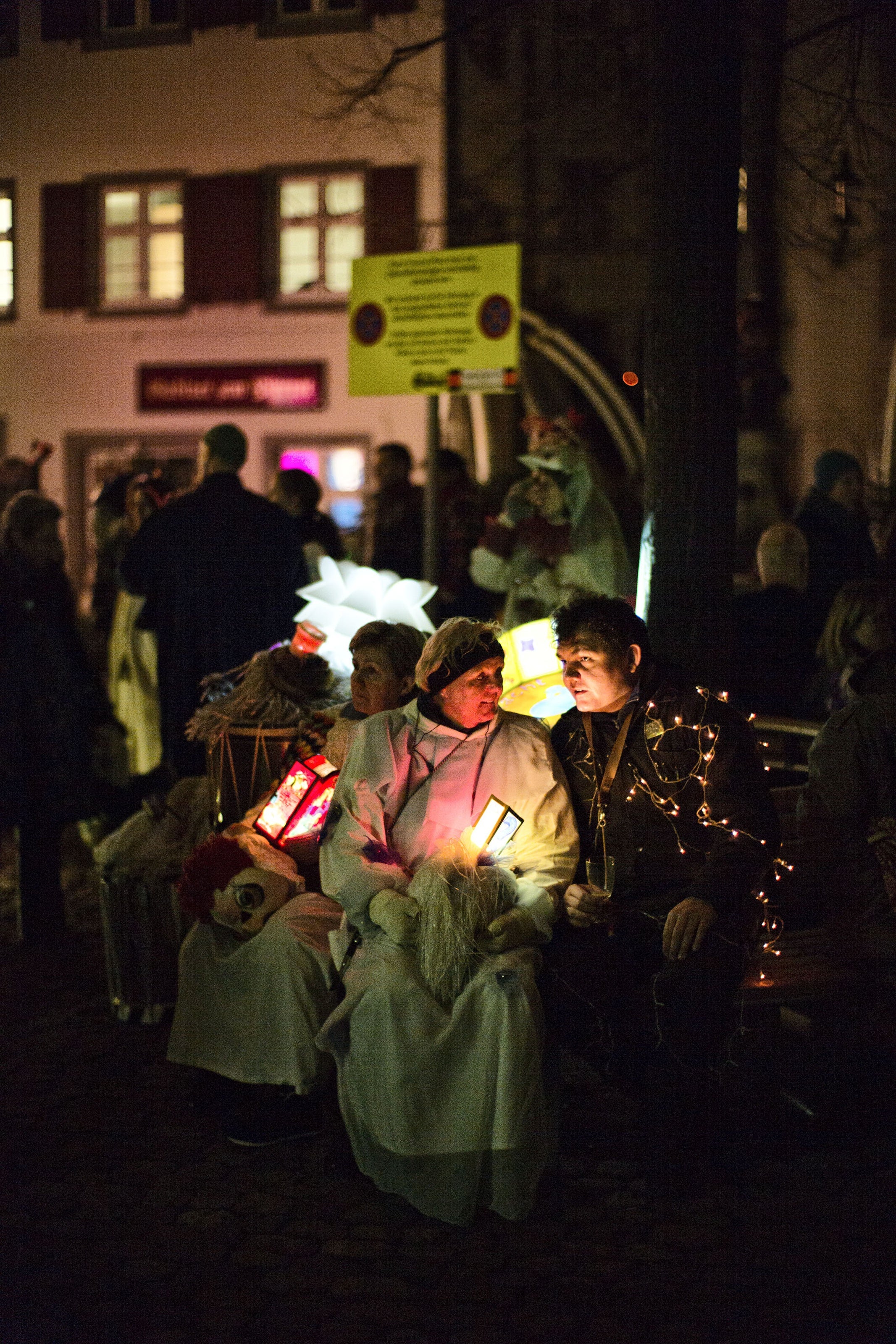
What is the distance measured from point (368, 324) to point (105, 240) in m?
13.1

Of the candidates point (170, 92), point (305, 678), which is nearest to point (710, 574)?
point (305, 678)

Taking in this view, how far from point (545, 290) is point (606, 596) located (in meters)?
12.8

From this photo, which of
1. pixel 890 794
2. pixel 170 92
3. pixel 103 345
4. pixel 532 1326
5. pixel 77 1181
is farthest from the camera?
pixel 103 345

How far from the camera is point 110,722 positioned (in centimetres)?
717

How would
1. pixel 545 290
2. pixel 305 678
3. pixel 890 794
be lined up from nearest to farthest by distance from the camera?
1. pixel 890 794
2. pixel 305 678
3. pixel 545 290

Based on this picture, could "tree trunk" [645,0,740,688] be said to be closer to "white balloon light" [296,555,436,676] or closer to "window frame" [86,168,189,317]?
"white balloon light" [296,555,436,676]

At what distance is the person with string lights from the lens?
432cm

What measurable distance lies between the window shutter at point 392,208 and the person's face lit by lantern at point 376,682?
44.1ft

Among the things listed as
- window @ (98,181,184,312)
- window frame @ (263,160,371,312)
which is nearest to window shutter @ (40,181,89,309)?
window @ (98,181,184,312)

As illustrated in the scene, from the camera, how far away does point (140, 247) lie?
19.4 metres

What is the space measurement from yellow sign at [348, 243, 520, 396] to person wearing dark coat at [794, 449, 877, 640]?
1.75 meters

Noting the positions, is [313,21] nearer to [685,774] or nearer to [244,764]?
[244,764]

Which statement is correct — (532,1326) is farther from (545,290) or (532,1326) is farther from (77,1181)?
(545,290)

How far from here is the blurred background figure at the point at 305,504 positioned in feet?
28.3
